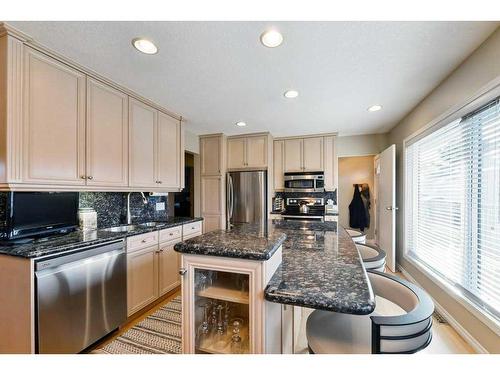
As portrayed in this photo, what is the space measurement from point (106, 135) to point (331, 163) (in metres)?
3.45

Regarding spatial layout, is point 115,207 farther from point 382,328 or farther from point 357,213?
point 357,213

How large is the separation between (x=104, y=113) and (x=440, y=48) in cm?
285

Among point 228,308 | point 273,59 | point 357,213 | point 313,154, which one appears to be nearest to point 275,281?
point 228,308

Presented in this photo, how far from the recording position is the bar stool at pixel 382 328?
0.79m

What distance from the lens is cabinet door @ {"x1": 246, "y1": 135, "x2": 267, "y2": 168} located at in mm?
3992

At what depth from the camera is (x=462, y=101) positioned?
1.84 meters

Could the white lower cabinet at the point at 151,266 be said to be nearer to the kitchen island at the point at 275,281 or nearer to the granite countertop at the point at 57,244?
the granite countertop at the point at 57,244

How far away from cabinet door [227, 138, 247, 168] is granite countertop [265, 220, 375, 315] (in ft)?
8.83

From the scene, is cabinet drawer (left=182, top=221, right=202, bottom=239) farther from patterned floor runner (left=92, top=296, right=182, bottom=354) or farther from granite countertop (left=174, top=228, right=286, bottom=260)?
granite countertop (left=174, top=228, right=286, bottom=260)

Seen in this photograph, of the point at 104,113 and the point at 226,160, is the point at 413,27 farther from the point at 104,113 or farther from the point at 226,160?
the point at 226,160

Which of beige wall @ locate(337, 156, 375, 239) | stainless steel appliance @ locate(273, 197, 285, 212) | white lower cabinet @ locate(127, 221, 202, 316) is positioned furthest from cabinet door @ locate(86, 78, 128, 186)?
beige wall @ locate(337, 156, 375, 239)
